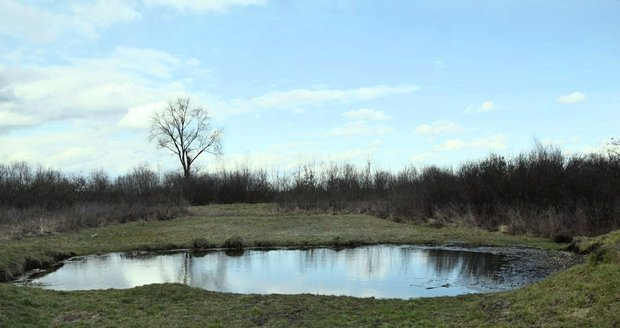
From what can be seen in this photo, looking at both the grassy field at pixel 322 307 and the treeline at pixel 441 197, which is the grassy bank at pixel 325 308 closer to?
the grassy field at pixel 322 307

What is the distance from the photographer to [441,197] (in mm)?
32219

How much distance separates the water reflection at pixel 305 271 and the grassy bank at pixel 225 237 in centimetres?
122

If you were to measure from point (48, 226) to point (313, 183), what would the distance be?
26.5m

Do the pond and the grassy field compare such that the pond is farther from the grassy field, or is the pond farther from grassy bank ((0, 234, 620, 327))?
grassy bank ((0, 234, 620, 327))

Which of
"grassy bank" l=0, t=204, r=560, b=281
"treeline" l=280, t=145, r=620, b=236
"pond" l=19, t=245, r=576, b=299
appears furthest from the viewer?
"treeline" l=280, t=145, r=620, b=236

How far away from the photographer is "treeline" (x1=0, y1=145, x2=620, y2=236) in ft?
80.0

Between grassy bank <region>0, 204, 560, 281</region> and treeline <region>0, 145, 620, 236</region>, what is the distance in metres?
1.62

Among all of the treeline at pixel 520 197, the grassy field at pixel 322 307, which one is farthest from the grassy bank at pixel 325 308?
the treeline at pixel 520 197

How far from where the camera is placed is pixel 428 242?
2244 cm

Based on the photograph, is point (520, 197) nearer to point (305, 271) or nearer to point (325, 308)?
point (305, 271)

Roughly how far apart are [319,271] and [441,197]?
57.9 ft

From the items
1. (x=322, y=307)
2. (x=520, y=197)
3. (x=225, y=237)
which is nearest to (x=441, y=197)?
(x=520, y=197)

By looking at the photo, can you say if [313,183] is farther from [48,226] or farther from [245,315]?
[245,315]

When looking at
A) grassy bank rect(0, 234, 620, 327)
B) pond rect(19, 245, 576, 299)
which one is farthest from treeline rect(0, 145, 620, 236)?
grassy bank rect(0, 234, 620, 327)
